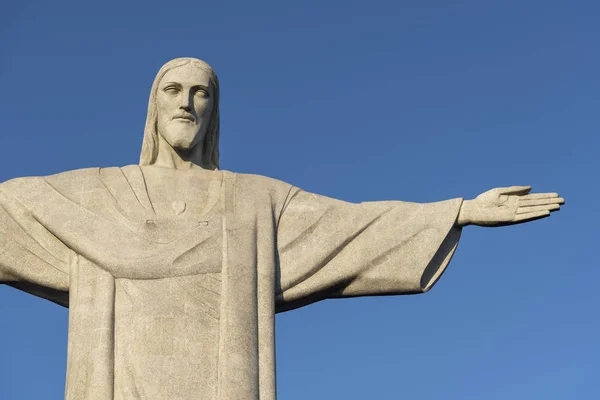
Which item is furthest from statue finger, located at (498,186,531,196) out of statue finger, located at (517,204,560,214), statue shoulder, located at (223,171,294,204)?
statue shoulder, located at (223,171,294,204)

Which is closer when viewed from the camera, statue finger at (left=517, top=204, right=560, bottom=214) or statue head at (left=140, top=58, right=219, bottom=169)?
statue finger at (left=517, top=204, right=560, bottom=214)

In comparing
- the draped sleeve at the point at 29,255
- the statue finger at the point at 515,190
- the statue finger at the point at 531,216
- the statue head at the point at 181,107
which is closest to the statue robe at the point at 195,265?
the draped sleeve at the point at 29,255

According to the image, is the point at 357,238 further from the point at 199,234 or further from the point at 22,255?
the point at 22,255

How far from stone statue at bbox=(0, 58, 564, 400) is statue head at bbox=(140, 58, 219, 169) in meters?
0.02

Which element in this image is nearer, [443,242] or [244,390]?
[244,390]

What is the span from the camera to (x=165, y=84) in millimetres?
21578

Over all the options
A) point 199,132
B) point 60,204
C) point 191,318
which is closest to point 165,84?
point 199,132

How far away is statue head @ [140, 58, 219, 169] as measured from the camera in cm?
2141

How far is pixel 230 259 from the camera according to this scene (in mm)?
20047

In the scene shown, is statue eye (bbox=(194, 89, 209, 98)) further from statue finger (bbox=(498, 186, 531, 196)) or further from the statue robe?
statue finger (bbox=(498, 186, 531, 196))

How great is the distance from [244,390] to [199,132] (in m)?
4.15

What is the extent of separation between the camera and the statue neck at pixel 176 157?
2162 centimetres

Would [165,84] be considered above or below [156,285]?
above

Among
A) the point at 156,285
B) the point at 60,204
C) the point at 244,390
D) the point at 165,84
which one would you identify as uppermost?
the point at 165,84
